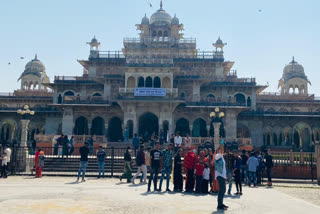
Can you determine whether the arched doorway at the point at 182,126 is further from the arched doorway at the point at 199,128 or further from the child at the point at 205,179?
the child at the point at 205,179

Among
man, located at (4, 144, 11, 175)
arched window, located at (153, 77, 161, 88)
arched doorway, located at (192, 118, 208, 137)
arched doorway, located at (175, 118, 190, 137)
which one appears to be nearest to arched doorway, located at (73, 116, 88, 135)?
arched window, located at (153, 77, 161, 88)

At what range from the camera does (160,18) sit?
41438mm

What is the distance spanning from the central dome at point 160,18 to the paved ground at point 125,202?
32404 millimetres

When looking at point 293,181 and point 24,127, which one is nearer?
point 293,181

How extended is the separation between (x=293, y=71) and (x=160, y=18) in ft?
72.2

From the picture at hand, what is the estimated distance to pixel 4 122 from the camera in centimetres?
3906

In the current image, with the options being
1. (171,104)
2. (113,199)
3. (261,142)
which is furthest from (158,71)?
(113,199)

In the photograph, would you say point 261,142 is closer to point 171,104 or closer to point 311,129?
point 311,129

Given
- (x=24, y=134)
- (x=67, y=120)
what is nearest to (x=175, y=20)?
(x=67, y=120)

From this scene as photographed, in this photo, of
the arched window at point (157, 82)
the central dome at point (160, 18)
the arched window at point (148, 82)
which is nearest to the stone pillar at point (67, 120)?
the arched window at point (148, 82)

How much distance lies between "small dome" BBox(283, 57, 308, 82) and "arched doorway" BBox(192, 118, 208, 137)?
61.4 ft

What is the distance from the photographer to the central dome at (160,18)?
1626 inches

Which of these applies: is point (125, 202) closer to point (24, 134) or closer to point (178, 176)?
point (178, 176)

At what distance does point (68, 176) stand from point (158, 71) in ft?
62.5
